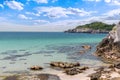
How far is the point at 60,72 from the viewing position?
146ft

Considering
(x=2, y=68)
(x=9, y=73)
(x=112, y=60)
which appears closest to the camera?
(x=9, y=73)

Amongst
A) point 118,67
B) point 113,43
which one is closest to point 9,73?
point 118,67

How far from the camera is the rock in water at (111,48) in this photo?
60938mm

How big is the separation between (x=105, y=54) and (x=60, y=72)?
23760mm

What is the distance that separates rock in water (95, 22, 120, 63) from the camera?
60.9 meters

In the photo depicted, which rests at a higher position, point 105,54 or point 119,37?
point 119,37

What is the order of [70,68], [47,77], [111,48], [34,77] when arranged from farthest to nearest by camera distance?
[111,48] → [70,68] → [47,77] → [34,77]

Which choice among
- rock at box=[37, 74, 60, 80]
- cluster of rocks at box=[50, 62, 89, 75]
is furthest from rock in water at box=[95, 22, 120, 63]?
rock at box=[37, 74, 60, 80]

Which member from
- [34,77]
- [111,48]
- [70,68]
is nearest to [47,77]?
[34,77]

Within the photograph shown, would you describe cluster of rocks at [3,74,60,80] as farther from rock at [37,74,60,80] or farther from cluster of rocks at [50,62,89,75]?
cluster of rocks at [50,62,89,75]

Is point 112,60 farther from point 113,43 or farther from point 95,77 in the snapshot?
point 95,77

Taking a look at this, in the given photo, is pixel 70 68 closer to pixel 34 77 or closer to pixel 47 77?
pixel 47 77

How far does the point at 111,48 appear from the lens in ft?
214

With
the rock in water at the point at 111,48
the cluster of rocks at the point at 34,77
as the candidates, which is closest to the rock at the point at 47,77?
the cluster of rocks at the point at 34,77
